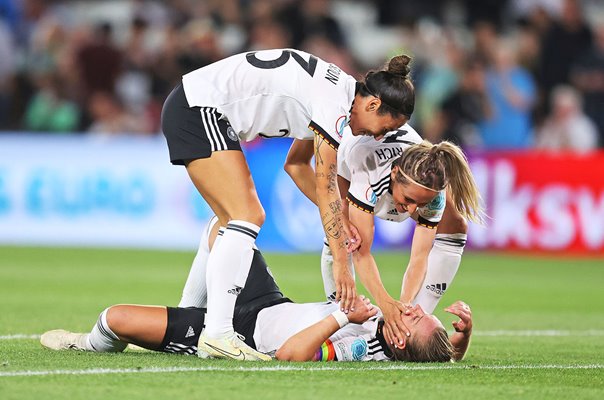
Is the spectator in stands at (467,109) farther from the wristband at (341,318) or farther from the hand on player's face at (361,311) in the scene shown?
the wristband at (341,318)

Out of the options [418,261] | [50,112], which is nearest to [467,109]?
[50,112]

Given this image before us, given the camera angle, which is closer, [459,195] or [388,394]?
[388,394]

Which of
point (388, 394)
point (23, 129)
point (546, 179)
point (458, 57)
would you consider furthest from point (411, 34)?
point (388, 394)

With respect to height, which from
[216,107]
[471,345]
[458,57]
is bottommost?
[471,345]

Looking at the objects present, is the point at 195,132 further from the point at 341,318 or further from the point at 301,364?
the point at 301,364

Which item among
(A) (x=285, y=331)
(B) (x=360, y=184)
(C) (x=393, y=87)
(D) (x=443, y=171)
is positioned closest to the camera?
(A) (x=285, y=331)

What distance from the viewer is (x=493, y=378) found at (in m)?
6.15

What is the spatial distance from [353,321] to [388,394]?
1.14 metres

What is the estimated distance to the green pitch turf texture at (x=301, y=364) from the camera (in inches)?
221

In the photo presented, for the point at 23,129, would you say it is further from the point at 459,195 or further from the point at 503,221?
the point at 459,195

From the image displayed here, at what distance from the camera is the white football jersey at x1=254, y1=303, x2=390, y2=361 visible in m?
6.72

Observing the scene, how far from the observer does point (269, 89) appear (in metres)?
7.04

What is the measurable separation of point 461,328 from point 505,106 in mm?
10798

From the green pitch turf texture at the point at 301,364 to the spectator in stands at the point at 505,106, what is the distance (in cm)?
238
